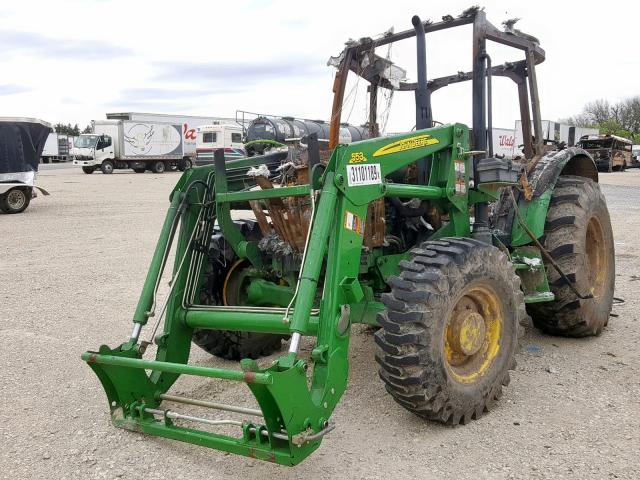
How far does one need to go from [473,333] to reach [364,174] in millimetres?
1157

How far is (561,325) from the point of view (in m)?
5.50

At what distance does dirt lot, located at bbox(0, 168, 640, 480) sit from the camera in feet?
11.4

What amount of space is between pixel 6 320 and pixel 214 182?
3280 mm

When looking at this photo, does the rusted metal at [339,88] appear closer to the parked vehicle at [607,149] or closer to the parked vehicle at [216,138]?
the parked vehicle at [216,138]

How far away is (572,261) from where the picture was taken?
5.31 m

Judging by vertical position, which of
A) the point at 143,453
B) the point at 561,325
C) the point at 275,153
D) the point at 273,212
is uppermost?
the point at 275,153

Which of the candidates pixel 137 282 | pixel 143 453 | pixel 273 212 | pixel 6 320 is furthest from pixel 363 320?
pixel 137 282

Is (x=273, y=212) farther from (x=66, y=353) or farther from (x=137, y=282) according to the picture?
(x=137, y=282)

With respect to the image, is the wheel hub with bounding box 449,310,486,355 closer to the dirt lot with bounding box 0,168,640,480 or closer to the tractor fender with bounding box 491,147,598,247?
the dirt lot with bounding box 0,168,640,480

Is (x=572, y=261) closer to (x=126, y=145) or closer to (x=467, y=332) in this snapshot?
(x=467, y=332)

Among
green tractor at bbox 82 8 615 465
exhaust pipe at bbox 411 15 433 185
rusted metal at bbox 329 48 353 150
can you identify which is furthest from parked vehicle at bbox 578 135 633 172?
exhaust pipe at bbox 411 15 433 185

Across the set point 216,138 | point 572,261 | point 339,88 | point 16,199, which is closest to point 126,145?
point 216,138

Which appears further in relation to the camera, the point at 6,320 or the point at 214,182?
the point at 6,320

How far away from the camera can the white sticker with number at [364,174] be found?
12.4 ft
